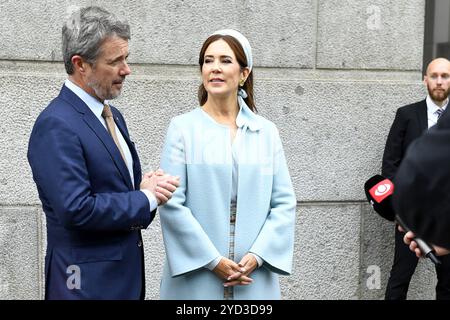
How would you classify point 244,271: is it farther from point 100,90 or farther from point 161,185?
point 100,90

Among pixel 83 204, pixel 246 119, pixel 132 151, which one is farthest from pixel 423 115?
pixel 83 204

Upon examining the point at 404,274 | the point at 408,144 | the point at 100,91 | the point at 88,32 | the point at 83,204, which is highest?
the point at 88,32

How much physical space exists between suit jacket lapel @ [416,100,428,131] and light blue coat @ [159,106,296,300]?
222 cm

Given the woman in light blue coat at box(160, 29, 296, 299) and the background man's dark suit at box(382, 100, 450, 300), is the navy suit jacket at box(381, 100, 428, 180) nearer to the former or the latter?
the background man's dark suit at box(382, 100, 450, 300)

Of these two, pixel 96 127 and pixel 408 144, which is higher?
pixel 96 127

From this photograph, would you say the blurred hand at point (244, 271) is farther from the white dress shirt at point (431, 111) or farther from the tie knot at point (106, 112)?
the white dress shirt at point (431, 111)

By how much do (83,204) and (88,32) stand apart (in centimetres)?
69

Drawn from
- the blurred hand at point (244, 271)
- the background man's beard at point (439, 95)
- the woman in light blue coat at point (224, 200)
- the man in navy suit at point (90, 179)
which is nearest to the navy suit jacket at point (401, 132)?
the background man's beard at point (439, 95)

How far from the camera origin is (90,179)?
283 cm

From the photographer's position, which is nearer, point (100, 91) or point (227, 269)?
point (100, 91)

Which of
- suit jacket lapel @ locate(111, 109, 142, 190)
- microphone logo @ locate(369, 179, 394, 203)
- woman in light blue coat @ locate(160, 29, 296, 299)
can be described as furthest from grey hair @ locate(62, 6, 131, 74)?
microphone logo @ locate(369, 179, 394, 203)

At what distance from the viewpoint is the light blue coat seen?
331cm
